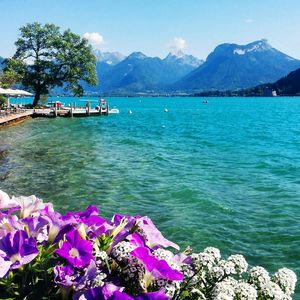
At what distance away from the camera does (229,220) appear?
11.8 m

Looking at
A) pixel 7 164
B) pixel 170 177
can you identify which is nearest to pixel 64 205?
pixel 170 177

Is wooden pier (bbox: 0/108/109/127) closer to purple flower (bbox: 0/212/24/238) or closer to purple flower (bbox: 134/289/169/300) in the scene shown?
purple flower (bbox: 0/212/24/238)

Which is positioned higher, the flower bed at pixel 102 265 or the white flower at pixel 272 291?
the flower bed at pixel 102 265

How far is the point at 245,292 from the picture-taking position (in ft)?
6.75

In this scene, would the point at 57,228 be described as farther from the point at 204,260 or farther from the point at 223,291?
the point at 223,291

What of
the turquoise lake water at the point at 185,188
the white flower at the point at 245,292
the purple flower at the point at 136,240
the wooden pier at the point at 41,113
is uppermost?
the purple flower at the point at 136,240

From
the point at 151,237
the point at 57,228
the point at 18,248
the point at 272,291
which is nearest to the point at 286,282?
the point at 272,291

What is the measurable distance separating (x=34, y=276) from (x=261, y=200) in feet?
41.5

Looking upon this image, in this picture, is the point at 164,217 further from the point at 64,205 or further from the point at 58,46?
the point at 58,46

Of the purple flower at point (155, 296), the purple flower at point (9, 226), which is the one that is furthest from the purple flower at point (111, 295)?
the purple flower at point (9, 226)

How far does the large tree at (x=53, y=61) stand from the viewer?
6388 centimetres

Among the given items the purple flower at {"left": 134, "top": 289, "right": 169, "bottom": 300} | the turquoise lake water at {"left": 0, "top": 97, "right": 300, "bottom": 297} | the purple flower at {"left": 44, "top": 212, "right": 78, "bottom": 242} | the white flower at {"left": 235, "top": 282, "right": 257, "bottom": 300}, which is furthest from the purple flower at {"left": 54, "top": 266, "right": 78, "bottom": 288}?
the turquoise lake water at {"left": 0, "top": 97, "right": 300, "bottom": 297}

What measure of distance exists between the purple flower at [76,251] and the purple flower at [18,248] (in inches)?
5.2

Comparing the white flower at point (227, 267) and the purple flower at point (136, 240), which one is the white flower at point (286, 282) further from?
the purple flower at point (136, 240)
